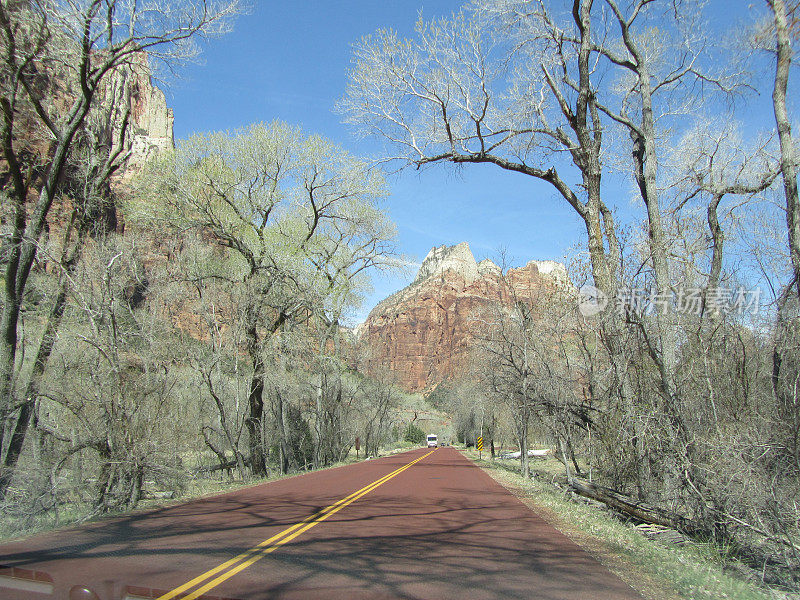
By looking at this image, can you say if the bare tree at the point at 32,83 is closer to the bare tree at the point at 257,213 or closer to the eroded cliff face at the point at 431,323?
the bare tree at the point at 257,213

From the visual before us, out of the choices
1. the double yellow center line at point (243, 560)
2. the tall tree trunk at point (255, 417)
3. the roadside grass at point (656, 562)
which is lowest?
the roadside grass at point (656, 562)

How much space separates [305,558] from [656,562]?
14.0 feet

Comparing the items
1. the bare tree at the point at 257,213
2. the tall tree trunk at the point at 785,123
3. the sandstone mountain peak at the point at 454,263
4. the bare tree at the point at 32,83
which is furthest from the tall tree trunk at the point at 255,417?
the sandstone mountain peak at the point at 454,263

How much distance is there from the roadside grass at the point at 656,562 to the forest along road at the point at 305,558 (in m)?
0.30

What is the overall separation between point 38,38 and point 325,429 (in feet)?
76.0

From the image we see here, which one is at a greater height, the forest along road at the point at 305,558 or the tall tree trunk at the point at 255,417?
the tall tree trunk at the point at 255,417

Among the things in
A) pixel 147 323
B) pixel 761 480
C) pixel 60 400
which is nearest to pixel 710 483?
pixel 761 480

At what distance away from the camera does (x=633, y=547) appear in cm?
750

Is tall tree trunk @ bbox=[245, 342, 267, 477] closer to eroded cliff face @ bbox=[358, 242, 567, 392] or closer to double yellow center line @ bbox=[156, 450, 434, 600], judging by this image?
double yellow center line @ bbox=[156, 450, 434, 600]

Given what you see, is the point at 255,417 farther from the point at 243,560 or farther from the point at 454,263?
the point at 454,263

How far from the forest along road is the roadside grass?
0.30 m

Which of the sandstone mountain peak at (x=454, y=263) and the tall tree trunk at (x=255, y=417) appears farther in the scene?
the sandstone mountain peak at (x=454, y=263)

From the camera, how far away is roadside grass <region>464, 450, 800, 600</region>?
17.5 ft

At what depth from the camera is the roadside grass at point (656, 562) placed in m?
5.34
